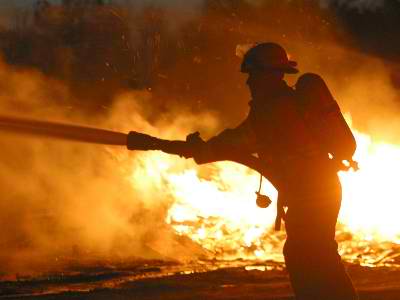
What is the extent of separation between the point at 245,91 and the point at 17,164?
10987 mm

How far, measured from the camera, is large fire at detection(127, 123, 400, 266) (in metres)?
12.6

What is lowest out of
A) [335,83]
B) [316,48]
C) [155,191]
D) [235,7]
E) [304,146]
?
[304,146]

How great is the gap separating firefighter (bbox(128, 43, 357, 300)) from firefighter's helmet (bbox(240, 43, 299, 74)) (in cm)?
13

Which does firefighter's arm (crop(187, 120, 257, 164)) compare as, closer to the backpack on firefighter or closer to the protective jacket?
the protective jacket

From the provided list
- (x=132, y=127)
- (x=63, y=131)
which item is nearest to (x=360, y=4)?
(x=132, y=127)

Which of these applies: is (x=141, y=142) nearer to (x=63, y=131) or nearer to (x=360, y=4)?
(x=63, y=131)

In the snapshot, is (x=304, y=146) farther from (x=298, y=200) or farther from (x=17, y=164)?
(x=17, y=164)

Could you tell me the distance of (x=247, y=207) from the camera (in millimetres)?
14297

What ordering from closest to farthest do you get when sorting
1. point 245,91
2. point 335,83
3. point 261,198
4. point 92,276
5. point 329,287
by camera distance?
point 329,287 < point 261,198 < point 92,276 < point 335,83 < point 245,91

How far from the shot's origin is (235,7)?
27.6 metres

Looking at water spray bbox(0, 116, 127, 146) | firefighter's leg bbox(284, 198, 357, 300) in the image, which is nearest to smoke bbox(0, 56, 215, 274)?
water spray bbox(0, 116, 127, 146)

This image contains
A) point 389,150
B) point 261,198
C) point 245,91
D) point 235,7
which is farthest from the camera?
point 235,7

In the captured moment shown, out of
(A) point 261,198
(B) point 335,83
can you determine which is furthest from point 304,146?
(B) point 335,83

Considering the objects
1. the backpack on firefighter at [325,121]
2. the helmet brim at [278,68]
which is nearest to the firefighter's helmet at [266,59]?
the helmet brim at [278,68]
